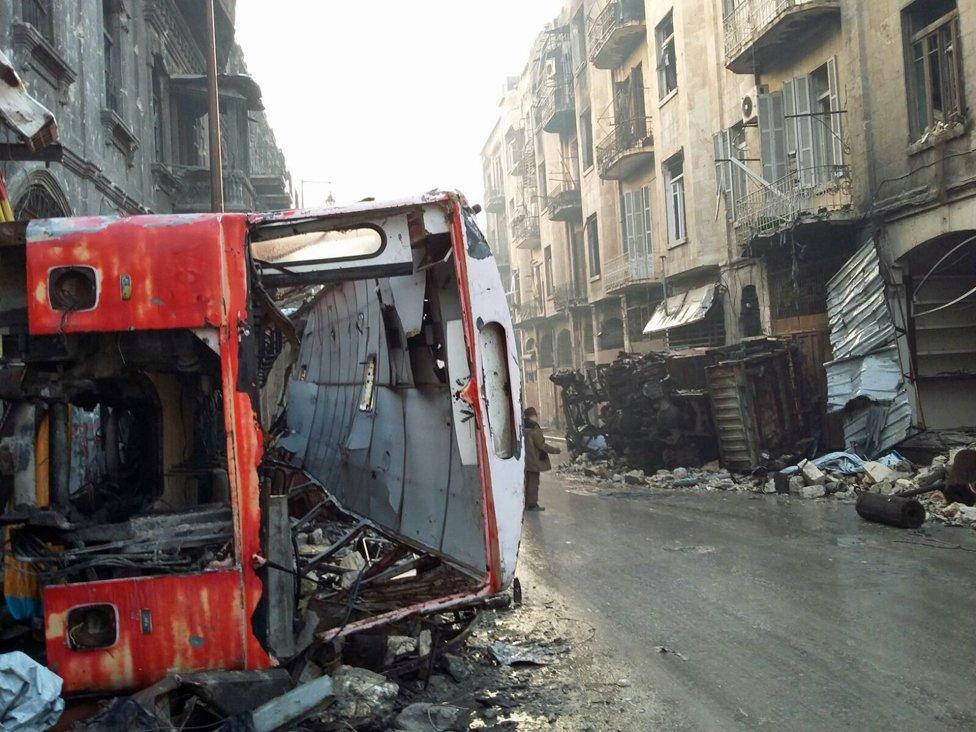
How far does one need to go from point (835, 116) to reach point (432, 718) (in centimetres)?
1520

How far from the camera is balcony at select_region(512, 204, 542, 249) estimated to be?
42.1 meters

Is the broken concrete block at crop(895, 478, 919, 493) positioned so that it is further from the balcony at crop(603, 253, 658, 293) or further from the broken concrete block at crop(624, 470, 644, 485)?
the balcony at crop(603, 253, 658, 293)

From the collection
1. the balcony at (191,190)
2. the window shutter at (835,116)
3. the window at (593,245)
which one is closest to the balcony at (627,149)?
the window at (593,245)

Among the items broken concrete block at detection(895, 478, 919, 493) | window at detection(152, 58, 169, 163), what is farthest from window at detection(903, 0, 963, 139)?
window at detection(152, 58, 169, 163)

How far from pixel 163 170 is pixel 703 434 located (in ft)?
36.9

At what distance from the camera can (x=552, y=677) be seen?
521cm

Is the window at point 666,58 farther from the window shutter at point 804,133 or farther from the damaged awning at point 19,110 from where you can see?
the damaged awning at point 19,110

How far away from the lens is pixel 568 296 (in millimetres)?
36156

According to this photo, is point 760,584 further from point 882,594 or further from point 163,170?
point 163,170

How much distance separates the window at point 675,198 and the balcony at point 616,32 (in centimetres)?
438

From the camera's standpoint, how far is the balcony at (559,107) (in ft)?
113

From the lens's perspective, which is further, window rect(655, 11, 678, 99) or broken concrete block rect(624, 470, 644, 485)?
window rect(655, 11, 678, 99)

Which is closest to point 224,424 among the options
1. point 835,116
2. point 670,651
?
point 670,651

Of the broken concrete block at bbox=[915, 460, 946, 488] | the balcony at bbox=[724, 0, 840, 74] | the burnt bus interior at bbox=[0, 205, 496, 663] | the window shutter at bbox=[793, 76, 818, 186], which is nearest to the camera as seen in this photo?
the burnt bus interior at bbox=[0, 205, 496, 663]
